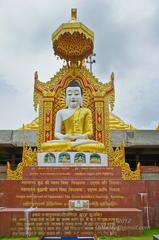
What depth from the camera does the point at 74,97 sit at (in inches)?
568

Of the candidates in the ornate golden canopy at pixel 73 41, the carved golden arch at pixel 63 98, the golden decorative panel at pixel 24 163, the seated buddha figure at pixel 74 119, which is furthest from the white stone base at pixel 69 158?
the ornate golden canopy at pixel 73 41

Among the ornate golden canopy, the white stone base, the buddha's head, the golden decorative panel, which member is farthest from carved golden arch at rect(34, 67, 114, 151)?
the white stone base

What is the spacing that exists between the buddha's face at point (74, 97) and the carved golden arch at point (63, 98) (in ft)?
3.77

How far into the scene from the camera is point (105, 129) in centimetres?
1522

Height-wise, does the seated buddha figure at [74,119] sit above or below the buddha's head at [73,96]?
below

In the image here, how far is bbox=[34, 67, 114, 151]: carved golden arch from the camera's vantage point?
15195 millimetres

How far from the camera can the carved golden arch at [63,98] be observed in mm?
15195

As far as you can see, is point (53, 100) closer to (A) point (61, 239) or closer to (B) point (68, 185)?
(B) point (68, 185)

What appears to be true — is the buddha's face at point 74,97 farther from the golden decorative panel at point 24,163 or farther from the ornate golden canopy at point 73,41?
the golden decorative panel at point 24,163

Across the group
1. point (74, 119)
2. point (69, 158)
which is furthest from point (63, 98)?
point (69, 158)

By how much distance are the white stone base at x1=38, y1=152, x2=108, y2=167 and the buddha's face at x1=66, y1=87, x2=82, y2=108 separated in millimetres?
2377

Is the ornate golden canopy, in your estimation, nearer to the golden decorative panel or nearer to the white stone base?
the golden decorative panel

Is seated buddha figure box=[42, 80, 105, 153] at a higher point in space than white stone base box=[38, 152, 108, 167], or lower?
higher

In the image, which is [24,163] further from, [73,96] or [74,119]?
[73,96]
